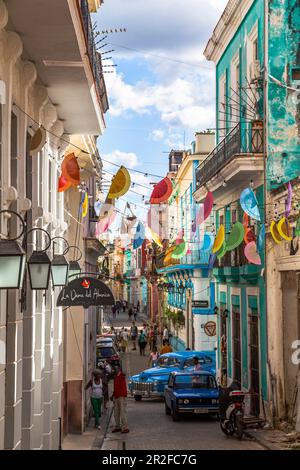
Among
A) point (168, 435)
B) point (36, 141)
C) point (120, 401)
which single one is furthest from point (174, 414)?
point (36, 141)

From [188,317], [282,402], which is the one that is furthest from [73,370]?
[188,317]

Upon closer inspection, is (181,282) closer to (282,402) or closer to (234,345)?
(234,345)

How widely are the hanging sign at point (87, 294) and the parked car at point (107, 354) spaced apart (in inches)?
748

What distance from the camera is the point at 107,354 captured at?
108 ft

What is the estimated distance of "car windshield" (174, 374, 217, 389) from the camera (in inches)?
817

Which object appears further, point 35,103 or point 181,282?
point 181,282

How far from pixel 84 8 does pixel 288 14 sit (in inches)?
390

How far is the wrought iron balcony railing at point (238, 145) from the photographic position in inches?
790

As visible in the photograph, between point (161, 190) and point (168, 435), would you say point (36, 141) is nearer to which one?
point (161, 190)

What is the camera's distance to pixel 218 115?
27.4 metres

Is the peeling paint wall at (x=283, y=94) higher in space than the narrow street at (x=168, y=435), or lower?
higher

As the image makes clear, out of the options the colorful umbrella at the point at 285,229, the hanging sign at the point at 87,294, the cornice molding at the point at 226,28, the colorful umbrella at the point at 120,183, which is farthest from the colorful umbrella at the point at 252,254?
the hanging sign at the point at 87,294

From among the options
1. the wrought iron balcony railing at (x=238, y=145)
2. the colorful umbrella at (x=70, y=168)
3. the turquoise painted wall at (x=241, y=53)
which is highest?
the turquoise painted wall at (x=241, y=53)

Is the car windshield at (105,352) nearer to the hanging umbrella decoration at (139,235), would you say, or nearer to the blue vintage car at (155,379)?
the blue vintage car at (155,379)
